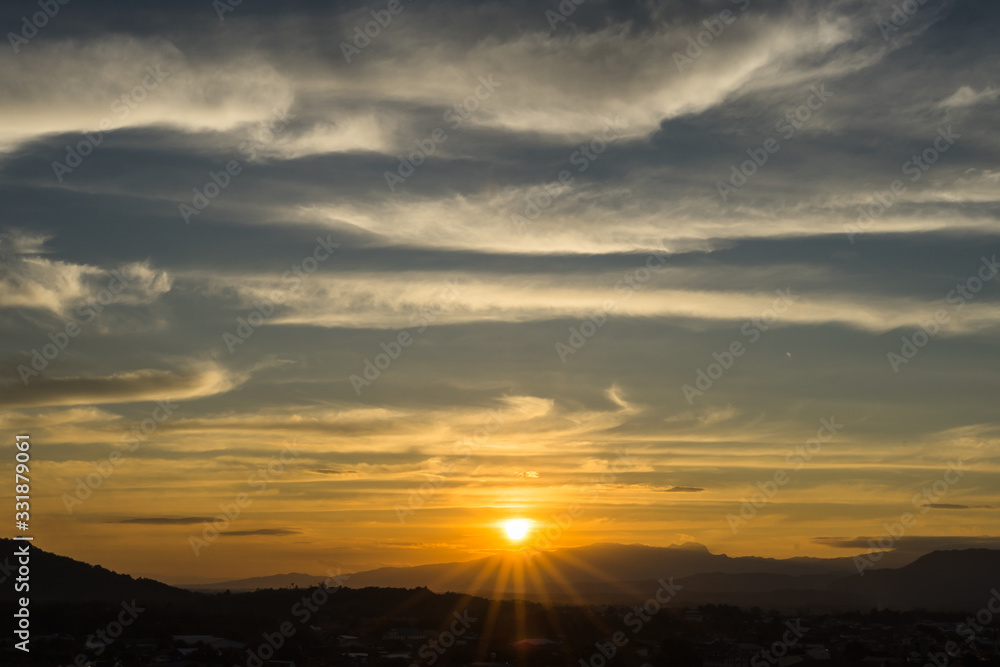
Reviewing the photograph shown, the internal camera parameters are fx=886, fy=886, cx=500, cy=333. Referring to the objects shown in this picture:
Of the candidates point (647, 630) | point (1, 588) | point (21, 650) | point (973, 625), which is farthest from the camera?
point (973, 625)

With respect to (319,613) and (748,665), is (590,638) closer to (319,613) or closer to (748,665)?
(748,665)

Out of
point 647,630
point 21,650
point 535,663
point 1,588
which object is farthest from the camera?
point 1,588

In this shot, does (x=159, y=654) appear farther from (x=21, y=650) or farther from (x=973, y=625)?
(x=973, y=625)

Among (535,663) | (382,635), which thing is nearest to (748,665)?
(535,663)

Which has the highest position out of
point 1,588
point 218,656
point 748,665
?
→ point 1,588

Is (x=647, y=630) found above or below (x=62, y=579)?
below

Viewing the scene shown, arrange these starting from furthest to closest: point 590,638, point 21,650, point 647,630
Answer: point 647,630 < point 590,638 < point 21,650

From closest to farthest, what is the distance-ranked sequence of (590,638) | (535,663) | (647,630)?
(535,663) < (590,638) < (647,630)

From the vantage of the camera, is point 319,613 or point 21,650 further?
point 319,613

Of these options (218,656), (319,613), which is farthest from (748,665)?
(319,613)
